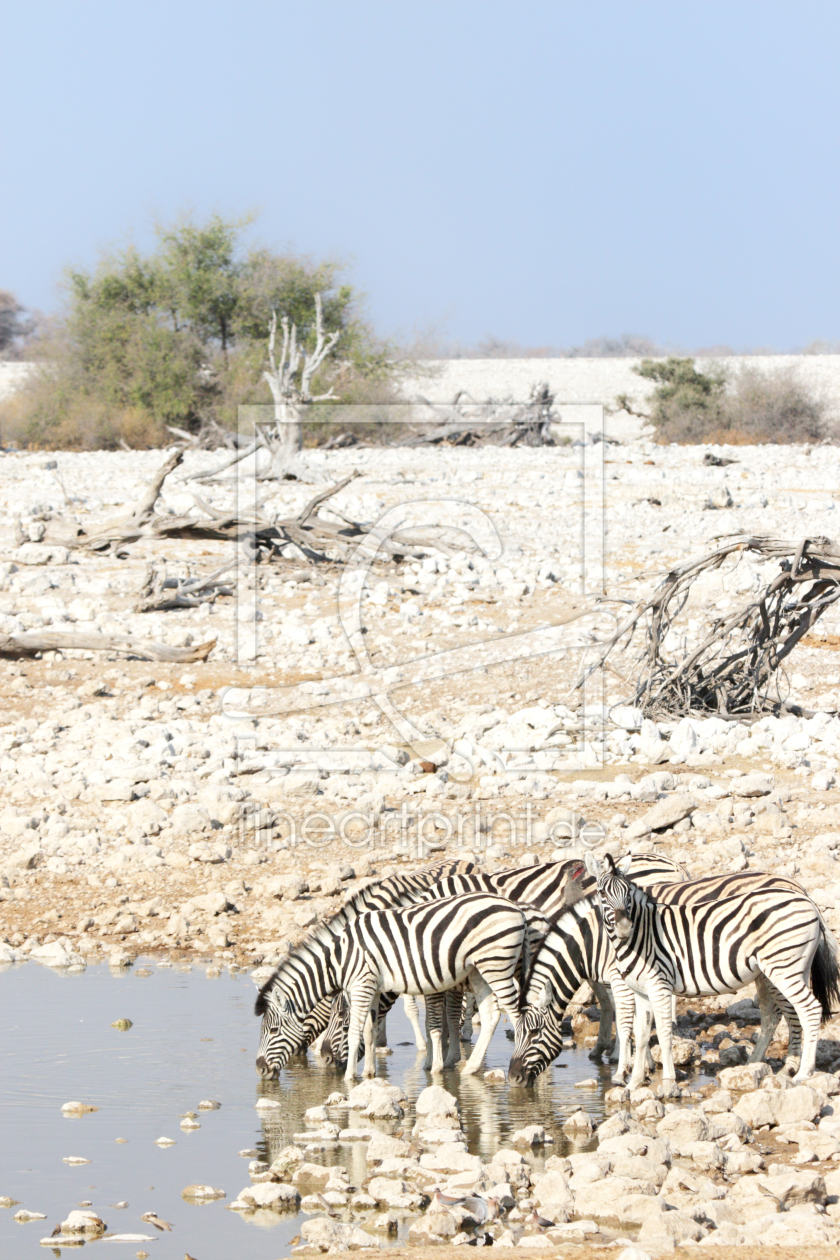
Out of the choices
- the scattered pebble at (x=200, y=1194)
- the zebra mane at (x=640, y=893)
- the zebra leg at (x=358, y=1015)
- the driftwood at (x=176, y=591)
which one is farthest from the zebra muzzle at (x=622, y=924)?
the driftwood at (x=176, y=591)

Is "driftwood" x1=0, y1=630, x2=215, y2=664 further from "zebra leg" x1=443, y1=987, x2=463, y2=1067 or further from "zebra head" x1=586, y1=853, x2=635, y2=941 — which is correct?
"zebra head" x1=586, y1=853, x2=635, y2=941

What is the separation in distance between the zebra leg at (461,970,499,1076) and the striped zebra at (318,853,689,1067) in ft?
0.67

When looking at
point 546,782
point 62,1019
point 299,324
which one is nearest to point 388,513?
point 546,782

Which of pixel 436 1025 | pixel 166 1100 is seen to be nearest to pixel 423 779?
pixel 436 1025

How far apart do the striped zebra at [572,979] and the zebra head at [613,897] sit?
0.16 m

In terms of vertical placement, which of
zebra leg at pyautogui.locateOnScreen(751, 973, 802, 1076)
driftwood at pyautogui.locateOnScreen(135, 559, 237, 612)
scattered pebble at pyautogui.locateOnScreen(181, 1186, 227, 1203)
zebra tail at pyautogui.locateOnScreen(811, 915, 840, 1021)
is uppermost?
driftwood at pyautogui.locateOnScreen(135, 559, 237, 612)

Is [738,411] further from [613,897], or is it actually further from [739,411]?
[613,897]

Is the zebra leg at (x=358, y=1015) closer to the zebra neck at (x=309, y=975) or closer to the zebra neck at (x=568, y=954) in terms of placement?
the zebra neck at (x=309, y=975)

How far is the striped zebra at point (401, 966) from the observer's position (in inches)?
223

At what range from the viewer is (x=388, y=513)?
18.8 meters

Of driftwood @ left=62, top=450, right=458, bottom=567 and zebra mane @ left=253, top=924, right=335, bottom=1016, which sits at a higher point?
driftwood @ left=62, top=450, right=458, bottom=567

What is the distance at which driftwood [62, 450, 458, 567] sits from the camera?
52.4 ft

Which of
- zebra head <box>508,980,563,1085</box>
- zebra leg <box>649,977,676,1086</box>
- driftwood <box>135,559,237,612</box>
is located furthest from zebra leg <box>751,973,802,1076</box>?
driftwood <box>135,559,237,612</box>

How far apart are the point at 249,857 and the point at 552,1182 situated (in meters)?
4.28
